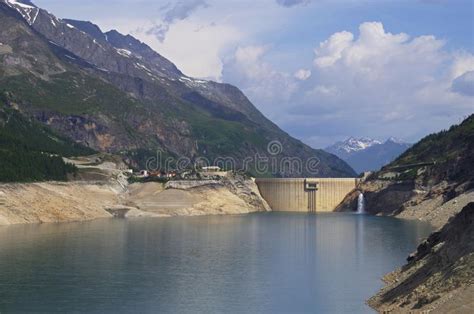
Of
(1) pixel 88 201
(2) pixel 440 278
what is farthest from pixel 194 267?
(1) pixel 88 201

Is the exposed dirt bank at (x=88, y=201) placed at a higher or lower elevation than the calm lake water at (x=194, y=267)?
higher

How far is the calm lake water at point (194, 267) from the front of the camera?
219ft

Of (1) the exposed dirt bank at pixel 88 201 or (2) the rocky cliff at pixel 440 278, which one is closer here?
(2) the rocky cliff at pixel 440 278

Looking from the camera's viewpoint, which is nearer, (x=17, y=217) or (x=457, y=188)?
(x=17, y=217)

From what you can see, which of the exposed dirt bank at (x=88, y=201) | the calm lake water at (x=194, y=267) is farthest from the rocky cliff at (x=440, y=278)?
the exposed dirt bank at (x=88, y=201)

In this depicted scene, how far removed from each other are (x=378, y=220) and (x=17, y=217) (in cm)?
7682

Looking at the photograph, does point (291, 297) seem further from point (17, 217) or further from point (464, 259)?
point (17, 217)

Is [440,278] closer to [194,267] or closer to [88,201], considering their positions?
[194,267]

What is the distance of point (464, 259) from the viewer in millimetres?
55000

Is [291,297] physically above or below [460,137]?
below

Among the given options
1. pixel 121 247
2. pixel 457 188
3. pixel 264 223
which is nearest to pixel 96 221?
pixel 264 223

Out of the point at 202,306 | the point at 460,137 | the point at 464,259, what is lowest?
the point at 202,306

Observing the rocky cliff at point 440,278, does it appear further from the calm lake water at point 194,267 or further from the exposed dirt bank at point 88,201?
the exposed dirt bank at point 88,201

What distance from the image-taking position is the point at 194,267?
291ft
